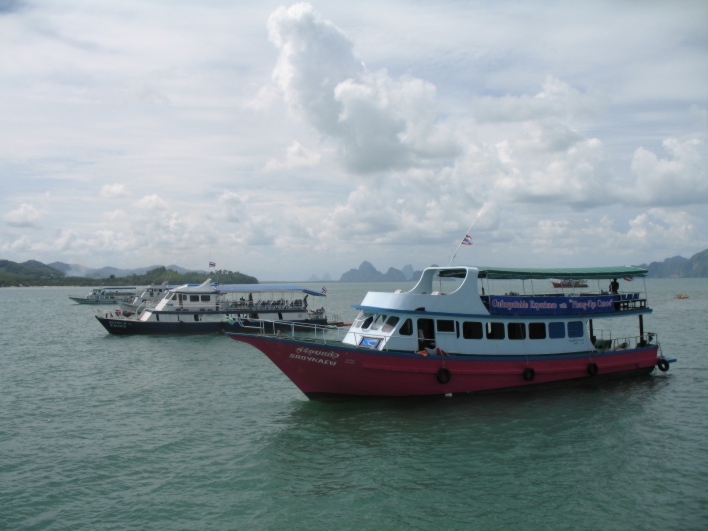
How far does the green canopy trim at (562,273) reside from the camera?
67.5 feet

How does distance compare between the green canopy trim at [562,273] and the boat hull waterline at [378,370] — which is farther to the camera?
the green canopy trim at [562,273]

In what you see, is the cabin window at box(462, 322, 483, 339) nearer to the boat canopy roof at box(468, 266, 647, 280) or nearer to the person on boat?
the boat canopy roof at box(468, 266, 647, 280)

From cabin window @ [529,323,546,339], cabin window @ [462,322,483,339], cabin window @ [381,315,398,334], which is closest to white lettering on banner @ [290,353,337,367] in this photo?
cabin window @ [381,315,398,334]

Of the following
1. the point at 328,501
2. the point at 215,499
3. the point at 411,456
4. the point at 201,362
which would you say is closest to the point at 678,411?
the point at 411,456

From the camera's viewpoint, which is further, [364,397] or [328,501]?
[364,397]

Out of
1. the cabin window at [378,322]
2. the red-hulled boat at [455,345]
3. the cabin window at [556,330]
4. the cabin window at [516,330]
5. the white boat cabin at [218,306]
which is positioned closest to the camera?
the red-hulled boat at [455,345]

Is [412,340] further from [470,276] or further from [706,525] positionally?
[706,525]

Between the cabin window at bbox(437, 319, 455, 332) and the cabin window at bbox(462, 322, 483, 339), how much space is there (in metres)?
0.47

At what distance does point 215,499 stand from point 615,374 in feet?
56.6

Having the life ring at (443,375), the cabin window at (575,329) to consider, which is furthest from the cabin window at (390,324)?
the cabin window at (575,329)

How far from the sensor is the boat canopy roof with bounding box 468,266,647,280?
20.6 metres

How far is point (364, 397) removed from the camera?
18562 millimetres

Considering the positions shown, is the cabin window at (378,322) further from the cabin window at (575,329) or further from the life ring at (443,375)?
the cabin window at (575,329)

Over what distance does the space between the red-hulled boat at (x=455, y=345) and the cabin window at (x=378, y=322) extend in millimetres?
44
